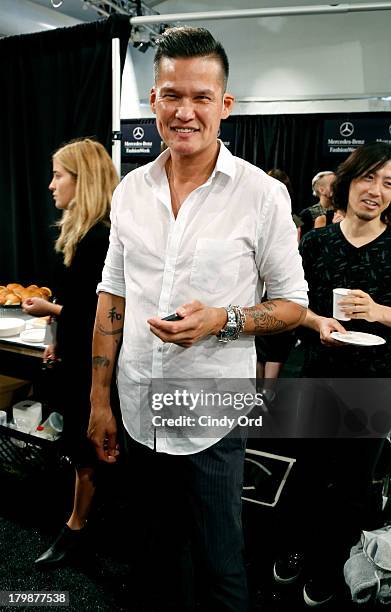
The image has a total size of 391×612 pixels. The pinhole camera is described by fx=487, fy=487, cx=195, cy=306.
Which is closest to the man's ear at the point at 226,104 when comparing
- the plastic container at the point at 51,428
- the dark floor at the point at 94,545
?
the dark floor at the point at 94,545

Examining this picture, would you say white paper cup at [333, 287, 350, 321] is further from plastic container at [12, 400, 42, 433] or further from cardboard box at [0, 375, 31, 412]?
cardboard box at [0, 375, 31, 412]

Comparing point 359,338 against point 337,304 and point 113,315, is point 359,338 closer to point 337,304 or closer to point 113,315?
point 337,304

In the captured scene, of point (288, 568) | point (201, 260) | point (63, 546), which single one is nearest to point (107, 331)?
point (201, 260)

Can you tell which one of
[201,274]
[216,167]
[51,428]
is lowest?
[51,428]

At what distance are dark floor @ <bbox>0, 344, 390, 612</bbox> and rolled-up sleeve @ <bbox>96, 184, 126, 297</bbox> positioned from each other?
782 millimetres

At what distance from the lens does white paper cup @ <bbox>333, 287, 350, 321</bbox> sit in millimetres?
1559

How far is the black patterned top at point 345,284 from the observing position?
164 cm

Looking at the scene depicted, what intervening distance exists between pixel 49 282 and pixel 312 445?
90.8 inches

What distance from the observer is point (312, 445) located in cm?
184

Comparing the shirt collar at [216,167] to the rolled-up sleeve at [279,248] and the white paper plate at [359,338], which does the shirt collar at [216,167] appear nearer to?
the rolled-up sleeve at [279,248]

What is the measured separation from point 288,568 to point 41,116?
2.98 meters

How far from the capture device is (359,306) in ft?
5.02

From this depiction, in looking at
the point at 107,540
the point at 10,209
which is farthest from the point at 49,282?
the point at 107,540

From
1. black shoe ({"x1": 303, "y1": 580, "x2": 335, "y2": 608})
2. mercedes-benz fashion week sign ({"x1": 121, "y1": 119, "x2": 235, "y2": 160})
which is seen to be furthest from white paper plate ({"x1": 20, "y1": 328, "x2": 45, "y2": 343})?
mercedes-benz fashion week sign ({"x1": 121, "y1": 119, "x2": 235, "y2": 160})
